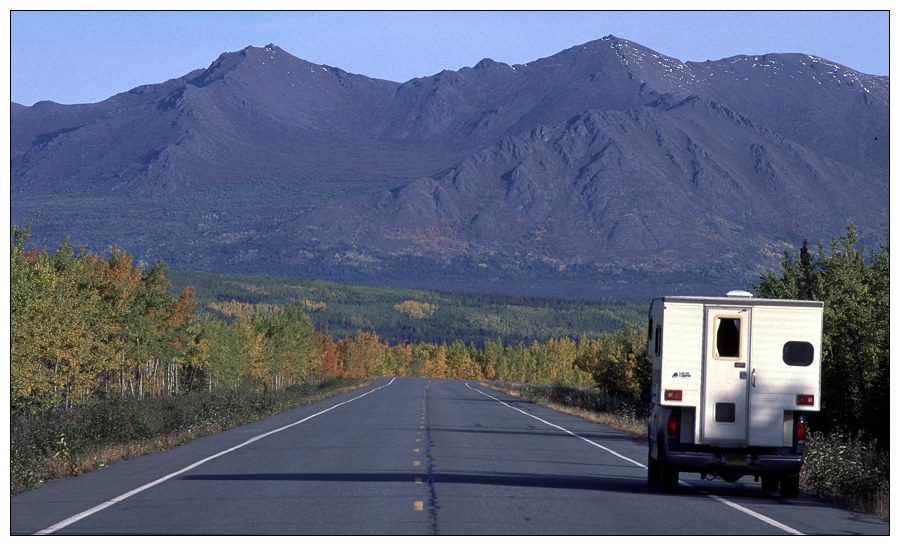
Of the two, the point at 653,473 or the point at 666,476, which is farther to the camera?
the point at 653,473

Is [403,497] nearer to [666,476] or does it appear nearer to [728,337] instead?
[666,476]

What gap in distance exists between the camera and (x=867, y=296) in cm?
3988

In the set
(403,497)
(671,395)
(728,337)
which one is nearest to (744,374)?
(728,337)

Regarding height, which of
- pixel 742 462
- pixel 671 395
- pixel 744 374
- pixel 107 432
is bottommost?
pixel 107 432

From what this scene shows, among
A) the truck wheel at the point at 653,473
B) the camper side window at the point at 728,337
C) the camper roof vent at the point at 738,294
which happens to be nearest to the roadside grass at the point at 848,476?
the truck wheel at the point at 653,473

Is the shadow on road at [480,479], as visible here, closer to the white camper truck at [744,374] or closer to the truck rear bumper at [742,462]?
the truck rear bumper at [742,462]

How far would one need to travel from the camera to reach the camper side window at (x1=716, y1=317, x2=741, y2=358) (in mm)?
19672

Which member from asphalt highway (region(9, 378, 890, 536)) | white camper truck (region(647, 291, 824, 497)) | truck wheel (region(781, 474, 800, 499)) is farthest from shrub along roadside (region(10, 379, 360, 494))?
truck wheel (region(781, 474, 800, 499))

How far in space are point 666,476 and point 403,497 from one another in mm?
4017

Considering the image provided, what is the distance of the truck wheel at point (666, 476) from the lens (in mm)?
20255

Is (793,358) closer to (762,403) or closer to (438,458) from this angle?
(762,403)

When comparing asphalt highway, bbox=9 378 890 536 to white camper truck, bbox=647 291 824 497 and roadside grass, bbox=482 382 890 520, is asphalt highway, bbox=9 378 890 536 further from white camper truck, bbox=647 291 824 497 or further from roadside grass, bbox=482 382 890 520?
white camper truck, bbox=647 291 824 497

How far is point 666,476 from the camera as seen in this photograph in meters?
20.4
